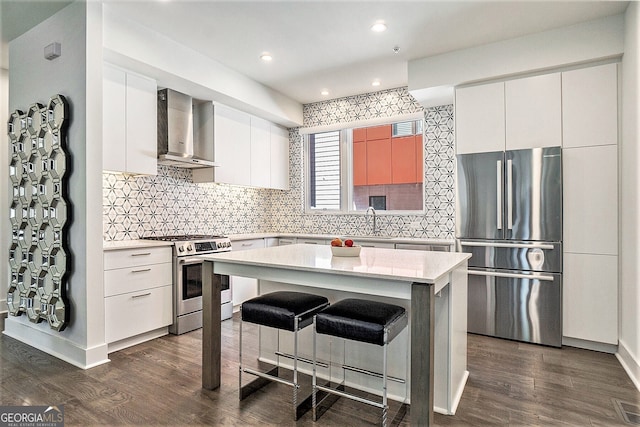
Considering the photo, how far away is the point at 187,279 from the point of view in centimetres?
362

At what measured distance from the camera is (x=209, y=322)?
2418mm

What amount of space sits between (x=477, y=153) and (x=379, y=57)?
1382 mm

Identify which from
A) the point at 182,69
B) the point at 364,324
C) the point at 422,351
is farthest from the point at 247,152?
the point at 422,351

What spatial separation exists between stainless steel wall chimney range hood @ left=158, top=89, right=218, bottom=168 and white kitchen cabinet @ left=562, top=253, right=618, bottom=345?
12.1ft

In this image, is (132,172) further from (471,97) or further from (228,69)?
(471,97)

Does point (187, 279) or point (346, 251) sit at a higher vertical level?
point (346, 251)

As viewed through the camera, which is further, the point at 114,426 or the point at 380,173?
the point at 380,173

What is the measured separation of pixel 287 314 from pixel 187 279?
1.85 metres

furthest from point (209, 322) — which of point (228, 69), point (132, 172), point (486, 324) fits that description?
point (228, 69)

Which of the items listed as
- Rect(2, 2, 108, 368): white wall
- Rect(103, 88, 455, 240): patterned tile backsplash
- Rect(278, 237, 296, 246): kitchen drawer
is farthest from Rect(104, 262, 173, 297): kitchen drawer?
Rect(278, 237, 296, 246): kitchen drawer

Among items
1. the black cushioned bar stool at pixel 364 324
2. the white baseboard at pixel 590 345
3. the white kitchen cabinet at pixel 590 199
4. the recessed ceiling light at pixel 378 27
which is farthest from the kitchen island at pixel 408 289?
the recessed ceiling light at pixel 378 27

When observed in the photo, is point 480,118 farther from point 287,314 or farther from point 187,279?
point 187,279

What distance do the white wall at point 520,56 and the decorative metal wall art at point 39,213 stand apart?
330cm

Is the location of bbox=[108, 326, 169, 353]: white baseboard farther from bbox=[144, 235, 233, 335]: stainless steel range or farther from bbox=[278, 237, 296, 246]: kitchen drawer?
bbox=[278, 237, 296, 246]: kitchen drawer
